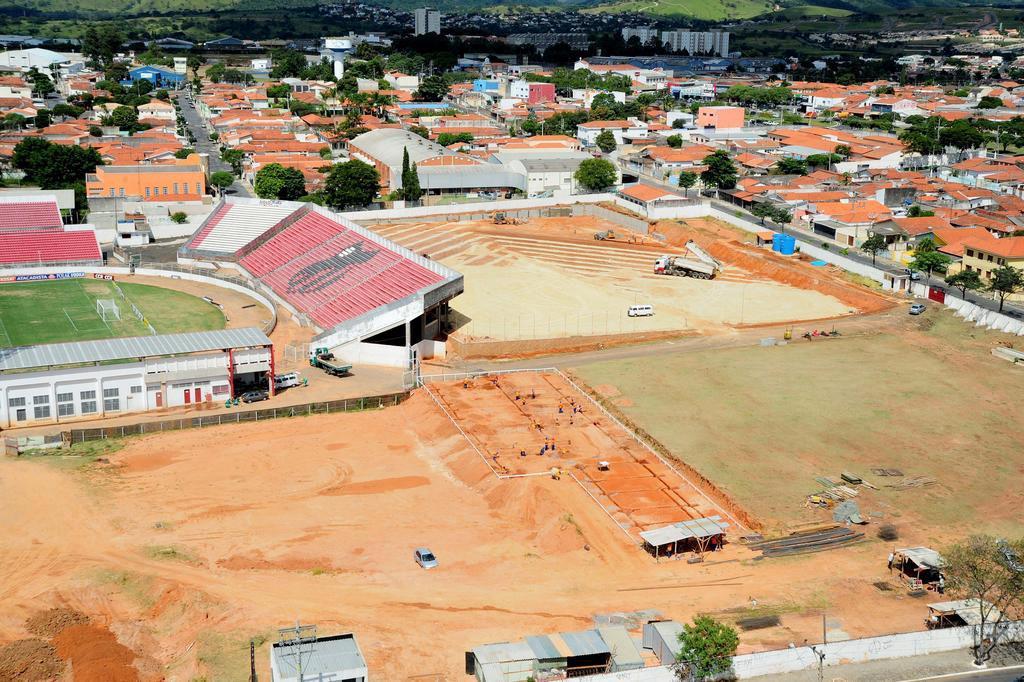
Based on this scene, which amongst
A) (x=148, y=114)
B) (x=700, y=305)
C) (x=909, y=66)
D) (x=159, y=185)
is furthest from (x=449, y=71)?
(x=700, y=305)

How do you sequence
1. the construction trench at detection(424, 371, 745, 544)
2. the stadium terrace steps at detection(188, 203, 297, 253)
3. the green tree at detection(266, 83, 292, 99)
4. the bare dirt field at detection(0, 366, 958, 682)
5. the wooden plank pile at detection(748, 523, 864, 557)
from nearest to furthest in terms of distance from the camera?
the bare dirt field at detection(0, 366, 958, 682) → the wooden plank pile at detection(748, 523, 864, 557) → the construction trench at detection(424, 371, 745, 544) → the stadium terrace steps at detection(188, 203, 297, 253) → the green tree at detection(266, 83, 292, 99)

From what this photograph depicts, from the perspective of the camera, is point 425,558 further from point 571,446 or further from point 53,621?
point 571,446

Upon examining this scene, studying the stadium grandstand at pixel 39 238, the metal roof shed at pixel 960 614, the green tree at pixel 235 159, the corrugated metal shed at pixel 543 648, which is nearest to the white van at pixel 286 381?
the corrugated metal shed at pixel 543 648

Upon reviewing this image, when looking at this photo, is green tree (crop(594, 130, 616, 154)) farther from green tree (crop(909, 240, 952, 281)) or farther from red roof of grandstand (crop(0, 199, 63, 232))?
red roof of grandstand (crop(0, 199, 63, 232))

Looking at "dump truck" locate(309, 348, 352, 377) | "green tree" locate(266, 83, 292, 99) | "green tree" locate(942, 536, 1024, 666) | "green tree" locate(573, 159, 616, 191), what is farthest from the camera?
"green tree" locate(266, 83, 292, 99)

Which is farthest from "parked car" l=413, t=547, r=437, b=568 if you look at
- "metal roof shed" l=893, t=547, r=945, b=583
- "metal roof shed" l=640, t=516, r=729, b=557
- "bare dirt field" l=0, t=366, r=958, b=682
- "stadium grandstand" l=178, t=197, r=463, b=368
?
"stadium grandstand" l=178, t=197, r=463, b=368

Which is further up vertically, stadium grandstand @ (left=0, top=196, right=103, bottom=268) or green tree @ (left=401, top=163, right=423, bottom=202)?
green tree @ (left=401, top=163, right=423, bottom=202)

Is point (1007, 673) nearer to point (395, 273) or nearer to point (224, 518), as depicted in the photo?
point (224, 518)
